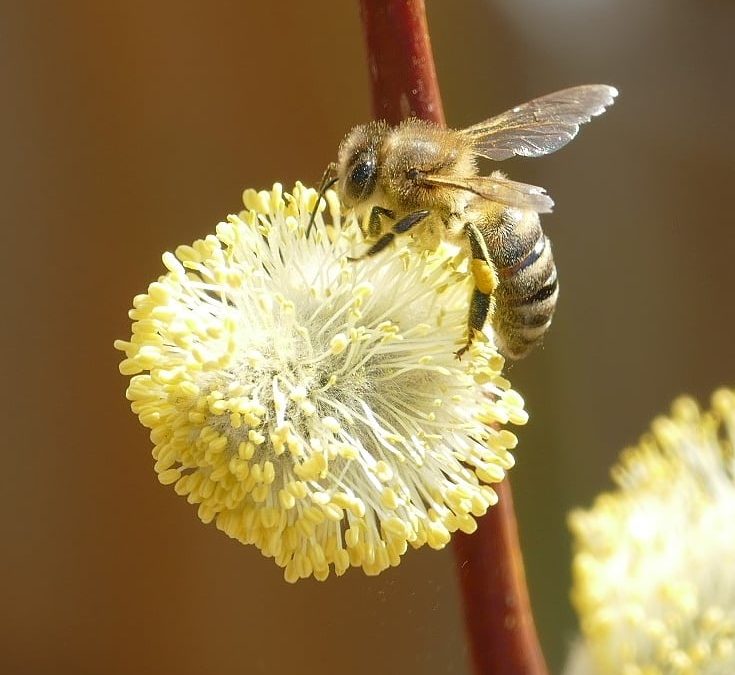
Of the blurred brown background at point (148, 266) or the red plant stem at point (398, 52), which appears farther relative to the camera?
the blurred brown background at point (148, 266)

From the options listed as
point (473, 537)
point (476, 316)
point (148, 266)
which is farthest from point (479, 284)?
point (148, 266)

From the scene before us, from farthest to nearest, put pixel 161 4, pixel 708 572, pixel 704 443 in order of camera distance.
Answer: pixel 161 4 → pixel 704 443 → pixel 708 572

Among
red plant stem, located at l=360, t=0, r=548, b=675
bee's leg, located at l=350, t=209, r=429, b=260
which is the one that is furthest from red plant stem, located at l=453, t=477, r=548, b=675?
bee's leg, located at l=350, t=209, r=429, b=260

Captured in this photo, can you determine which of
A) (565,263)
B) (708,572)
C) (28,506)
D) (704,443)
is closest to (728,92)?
(565,263)

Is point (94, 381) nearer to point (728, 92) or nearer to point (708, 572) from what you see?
point (708, 572)

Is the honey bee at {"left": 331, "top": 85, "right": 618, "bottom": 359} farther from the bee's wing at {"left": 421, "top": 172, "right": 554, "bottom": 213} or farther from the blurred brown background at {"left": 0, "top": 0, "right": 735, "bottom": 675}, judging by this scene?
the blurred brown background at {"left": 0, "top": 0, "right": 735, "bottom": 675}

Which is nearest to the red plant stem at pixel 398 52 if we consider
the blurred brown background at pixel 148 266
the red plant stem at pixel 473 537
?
the red plant stem at pixel 473 537

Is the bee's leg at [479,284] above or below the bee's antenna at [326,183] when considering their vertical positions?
below

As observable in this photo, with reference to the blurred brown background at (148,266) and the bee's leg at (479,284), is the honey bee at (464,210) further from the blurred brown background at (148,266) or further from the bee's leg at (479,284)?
the blurred brown background at (148,266)
